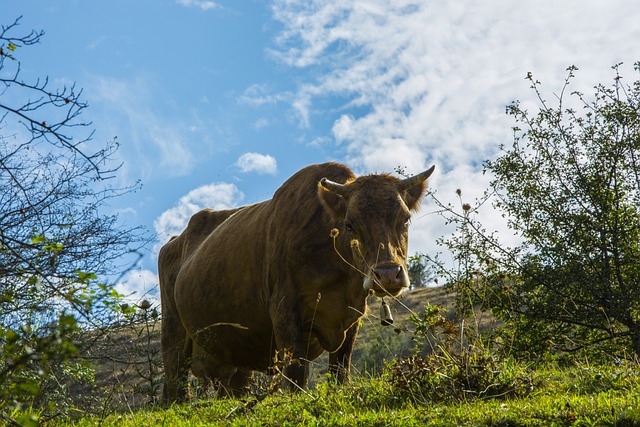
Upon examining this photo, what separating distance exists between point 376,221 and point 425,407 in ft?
8.80

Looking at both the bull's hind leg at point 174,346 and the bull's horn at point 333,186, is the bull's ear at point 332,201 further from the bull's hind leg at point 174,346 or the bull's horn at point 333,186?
the bull's hind leg at point 174,346

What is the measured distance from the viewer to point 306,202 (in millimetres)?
9227

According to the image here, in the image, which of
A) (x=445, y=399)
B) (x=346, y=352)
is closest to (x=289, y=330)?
(x=346, y=352)

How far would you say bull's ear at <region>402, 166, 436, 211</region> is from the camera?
9141 mm

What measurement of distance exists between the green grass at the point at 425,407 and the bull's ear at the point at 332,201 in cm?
238

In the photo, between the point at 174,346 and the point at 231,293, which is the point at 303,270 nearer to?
the point at 231,293

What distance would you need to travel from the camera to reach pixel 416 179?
9.23 metres

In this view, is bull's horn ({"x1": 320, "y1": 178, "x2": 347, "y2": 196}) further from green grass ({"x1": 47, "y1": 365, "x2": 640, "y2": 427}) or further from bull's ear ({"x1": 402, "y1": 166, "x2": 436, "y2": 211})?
green grass ({"x1": 47, "y1": 365, "x2": 640, "y2": 427})

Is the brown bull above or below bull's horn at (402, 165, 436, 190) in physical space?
below

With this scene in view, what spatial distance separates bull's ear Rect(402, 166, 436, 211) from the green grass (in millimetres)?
2968

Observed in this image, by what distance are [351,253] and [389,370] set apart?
6.33 ft

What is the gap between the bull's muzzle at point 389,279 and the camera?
7.39m

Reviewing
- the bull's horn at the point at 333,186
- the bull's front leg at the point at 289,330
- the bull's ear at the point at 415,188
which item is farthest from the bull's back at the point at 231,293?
the bull's ear at the point at 415,188

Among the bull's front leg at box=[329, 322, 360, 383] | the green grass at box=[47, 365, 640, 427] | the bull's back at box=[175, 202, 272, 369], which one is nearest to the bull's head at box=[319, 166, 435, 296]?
the green grass at box=[47, 365, 640, 427]
